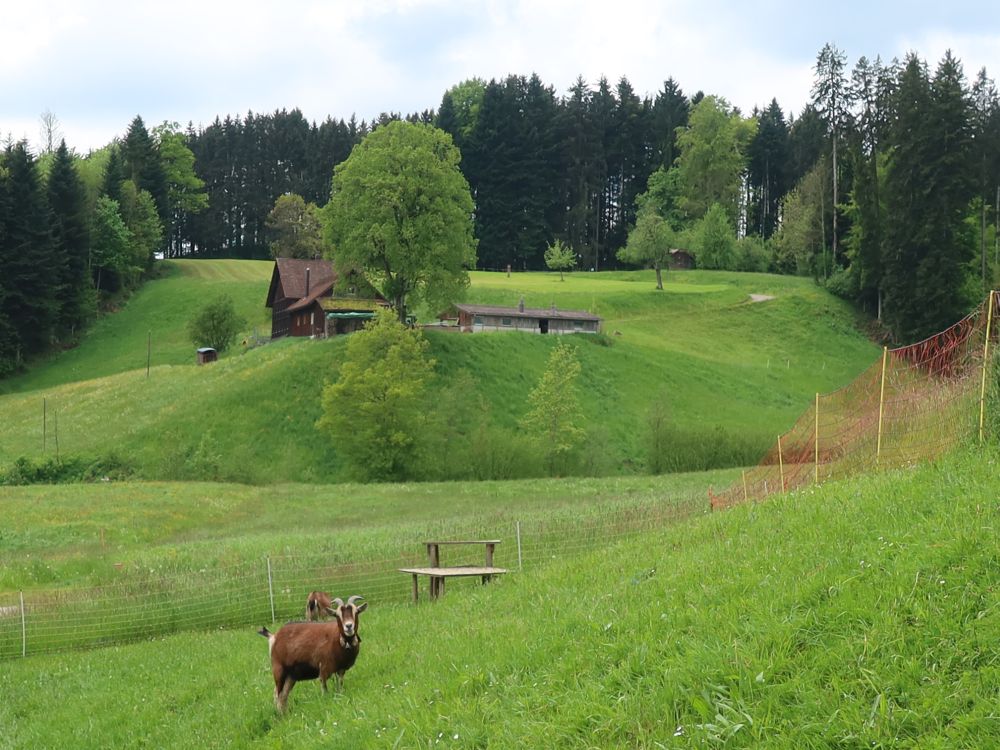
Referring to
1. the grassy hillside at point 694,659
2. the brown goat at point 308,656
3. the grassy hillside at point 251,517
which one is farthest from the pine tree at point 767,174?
the brown goat at point 308,656

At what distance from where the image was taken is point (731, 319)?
84812mm

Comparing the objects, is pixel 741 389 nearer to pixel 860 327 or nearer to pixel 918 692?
pixel 860 327

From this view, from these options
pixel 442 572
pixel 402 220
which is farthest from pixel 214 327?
pixel 442 572

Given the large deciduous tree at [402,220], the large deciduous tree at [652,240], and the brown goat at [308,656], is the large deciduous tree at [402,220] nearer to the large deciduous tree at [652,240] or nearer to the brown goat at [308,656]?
the large deciduous tree at [652,240]

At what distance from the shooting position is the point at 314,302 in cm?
7094

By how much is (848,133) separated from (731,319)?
94.4ft

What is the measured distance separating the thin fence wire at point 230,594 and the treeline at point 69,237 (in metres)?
61.6

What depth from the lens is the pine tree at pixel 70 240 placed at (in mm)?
82438

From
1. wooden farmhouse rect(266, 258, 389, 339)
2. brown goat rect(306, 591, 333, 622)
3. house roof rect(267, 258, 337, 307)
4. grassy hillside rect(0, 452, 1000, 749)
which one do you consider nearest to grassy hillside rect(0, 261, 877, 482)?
wooden farmhouse rect(266, 258, 389, 339)

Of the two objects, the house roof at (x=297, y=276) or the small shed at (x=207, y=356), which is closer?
the small shed at (x=207, y=356)

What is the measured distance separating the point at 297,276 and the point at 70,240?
24.2m

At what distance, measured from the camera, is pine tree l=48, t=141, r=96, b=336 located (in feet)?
270

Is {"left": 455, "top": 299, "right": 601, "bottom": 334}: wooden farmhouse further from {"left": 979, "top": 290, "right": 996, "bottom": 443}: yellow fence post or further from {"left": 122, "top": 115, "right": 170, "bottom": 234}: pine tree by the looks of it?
{"left": 122, "top": 115, "right": 170, "bottom": 234}: pine tree

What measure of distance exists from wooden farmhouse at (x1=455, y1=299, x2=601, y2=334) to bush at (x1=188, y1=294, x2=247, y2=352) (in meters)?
19.7
